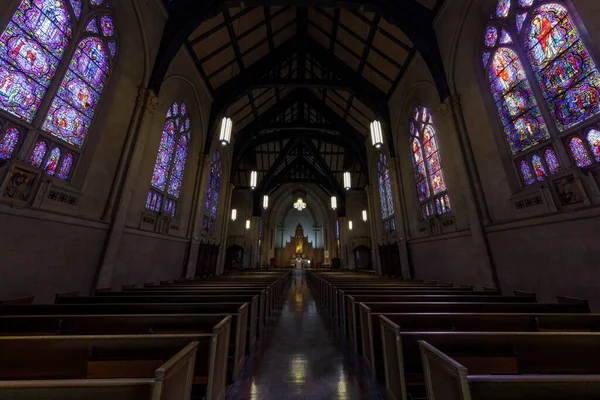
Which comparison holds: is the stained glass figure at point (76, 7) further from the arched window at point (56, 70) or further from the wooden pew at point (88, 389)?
the wooden pew at point (88, 389)

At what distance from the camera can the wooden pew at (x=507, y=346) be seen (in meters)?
1.70

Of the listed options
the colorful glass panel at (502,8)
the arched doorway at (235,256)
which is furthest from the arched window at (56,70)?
the arched doorway at (235,256)

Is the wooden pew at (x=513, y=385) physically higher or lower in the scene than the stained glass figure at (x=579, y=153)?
lower

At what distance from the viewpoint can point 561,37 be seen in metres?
4.17

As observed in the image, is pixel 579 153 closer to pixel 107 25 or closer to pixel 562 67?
pixel 562 67

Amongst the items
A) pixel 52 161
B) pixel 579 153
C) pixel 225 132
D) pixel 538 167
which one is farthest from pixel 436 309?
pixel 52 161

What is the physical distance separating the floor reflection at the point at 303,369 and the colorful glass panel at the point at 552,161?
17.8 ft

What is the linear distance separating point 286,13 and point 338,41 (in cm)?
253

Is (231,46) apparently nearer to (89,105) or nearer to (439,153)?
(89,105)

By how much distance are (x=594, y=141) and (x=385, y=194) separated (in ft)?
29.1

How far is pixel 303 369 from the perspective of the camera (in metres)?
3.03

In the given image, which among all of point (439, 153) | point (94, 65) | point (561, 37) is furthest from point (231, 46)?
point (561, 37)

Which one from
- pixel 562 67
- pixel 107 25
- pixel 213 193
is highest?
pixel 107 25

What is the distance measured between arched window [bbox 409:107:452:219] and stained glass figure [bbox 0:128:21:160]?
34.6 feet
